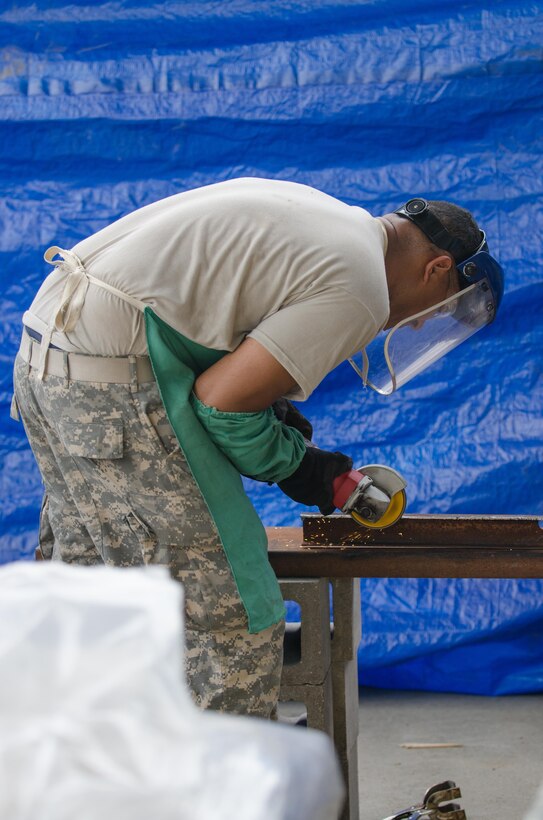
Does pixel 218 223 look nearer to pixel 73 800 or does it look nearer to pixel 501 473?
pixel 73 800

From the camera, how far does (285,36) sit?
3529mm

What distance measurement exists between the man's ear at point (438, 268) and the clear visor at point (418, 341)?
11 centimetres

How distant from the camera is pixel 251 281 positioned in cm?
210

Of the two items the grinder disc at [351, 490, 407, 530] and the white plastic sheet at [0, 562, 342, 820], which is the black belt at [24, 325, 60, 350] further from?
the white plastic sheet at [0, 562, 342, 820]

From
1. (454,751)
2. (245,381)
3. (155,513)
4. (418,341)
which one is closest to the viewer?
(245,381)

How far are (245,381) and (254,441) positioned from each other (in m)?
0.15

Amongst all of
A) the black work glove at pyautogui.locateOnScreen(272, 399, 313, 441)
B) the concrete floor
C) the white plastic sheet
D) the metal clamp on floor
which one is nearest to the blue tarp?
the concrete floor

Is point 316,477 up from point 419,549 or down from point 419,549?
up

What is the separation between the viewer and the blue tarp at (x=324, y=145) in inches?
137

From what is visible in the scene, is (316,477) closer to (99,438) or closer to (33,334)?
(99,438)

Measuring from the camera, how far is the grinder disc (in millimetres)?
2602

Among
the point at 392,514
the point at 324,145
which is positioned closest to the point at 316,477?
the point at 392,514

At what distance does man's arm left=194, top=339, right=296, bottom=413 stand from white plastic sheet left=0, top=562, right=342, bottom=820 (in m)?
1.19

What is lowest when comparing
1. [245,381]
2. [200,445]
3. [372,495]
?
[372,495]
